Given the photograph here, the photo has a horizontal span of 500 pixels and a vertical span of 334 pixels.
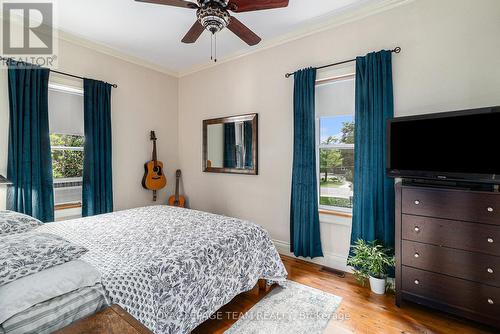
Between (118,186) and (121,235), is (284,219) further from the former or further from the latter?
(118,186)

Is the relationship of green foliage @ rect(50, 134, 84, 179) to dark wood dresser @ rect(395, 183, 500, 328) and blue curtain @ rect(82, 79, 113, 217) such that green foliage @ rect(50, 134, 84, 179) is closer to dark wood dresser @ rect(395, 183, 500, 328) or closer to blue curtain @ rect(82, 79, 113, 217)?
blue curtain @ rect(82, 79, 113, 217)

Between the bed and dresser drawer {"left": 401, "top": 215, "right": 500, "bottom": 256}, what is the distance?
119 centimetres

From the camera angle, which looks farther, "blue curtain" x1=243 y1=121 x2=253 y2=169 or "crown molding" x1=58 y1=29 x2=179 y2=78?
Result: "blue curtain" x1=243 y1=121 x2=253 y2=169

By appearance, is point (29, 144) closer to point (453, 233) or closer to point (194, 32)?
point (194, 32)

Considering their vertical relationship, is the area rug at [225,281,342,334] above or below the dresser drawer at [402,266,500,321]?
below

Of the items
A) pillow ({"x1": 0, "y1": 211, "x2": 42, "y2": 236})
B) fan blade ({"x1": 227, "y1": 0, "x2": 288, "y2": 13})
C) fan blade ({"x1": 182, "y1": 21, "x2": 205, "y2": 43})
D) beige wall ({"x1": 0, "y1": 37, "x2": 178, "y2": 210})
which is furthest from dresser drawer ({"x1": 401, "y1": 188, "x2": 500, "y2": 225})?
beige wall ({"x1": 0, "y1": 37, "x2": 178, "y2": 210})

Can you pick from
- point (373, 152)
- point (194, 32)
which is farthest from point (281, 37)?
point (373, 152)

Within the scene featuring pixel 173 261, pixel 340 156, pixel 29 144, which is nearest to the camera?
pixel 173 261

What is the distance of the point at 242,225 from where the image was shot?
7.18 ft

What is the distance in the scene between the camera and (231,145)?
3.66 meters

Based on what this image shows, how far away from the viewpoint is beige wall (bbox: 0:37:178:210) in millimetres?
3182

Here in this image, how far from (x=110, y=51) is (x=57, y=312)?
345cm

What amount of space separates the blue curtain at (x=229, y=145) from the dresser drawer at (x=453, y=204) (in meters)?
2.29

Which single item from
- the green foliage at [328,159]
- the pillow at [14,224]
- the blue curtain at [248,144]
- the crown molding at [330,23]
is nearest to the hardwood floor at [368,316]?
the green foliage at [328,159]
